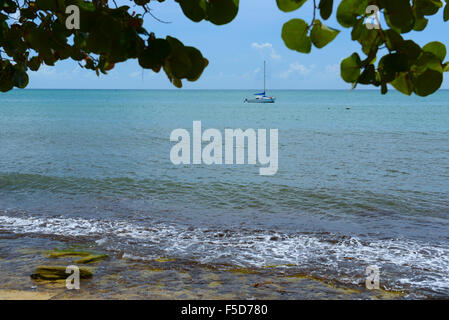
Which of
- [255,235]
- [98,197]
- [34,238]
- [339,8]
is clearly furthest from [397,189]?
[339,8]

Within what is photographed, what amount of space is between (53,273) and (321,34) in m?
6.74

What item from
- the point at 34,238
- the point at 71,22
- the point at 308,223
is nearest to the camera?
the point at 71,22

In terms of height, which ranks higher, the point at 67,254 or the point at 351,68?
the point at 351,68

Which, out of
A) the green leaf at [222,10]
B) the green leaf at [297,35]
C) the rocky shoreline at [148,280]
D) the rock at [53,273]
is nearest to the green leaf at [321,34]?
the green leaf at [297,35]

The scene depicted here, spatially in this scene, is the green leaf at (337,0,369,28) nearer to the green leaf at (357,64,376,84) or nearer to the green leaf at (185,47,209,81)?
the green leaf at (357,64,376,84)

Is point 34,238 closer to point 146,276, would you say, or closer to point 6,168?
point 146,276

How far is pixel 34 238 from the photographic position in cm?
946

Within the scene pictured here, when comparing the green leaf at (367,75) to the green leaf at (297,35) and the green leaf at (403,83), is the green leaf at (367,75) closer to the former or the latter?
the green leaf at (403,83)

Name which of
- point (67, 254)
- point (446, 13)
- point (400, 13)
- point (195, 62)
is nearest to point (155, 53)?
point (195, 62)

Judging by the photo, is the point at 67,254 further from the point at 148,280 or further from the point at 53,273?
the point at 148,280

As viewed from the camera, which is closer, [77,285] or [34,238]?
[77,285]

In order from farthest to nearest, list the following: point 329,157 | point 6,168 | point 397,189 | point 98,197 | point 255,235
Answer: point 329,157, point 6,168, point 397,189, point 98,197, point 255,235

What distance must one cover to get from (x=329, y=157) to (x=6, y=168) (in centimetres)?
1600

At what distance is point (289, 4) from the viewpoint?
122cm
